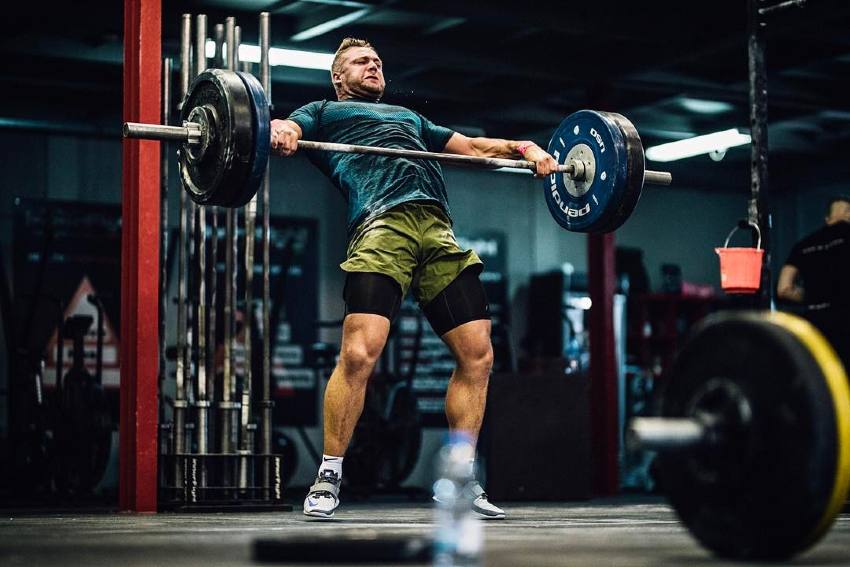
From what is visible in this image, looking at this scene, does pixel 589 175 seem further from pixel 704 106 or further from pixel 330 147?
pixel 704 106

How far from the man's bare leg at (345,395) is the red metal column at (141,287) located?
43.2 inches

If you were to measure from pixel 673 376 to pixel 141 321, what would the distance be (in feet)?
8.69

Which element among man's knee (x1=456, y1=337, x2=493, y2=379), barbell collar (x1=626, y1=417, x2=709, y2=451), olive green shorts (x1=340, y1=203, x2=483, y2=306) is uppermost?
olive green shorts (x1=340, y1=203, x2=483, y2=306)

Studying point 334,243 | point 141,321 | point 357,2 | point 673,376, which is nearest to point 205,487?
point 141,321

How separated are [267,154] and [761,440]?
1757mm

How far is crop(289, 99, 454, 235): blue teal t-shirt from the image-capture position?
11.8 ft

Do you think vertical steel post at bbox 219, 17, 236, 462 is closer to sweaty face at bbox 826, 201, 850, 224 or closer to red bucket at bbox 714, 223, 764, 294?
red bucket at bbox 714, 223, 764, 294

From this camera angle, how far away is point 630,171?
12.2ft

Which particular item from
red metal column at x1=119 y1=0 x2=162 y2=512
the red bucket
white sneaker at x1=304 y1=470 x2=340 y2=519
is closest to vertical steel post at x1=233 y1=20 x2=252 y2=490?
red metal column at x1=119 y1=0 x2=162 y2=512

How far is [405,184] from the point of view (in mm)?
3613

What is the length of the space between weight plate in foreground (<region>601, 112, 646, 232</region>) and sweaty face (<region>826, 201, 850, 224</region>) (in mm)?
1587

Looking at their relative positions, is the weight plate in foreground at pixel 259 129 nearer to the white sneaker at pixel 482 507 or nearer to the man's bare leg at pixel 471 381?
the man's bare leg at pixel 471 381

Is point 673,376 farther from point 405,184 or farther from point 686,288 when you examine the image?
point 686,288

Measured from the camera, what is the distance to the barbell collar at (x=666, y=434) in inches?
73.2
